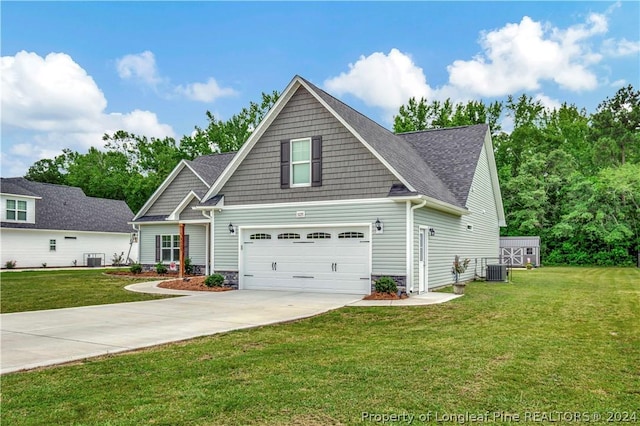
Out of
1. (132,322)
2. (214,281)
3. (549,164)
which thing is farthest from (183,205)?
(549,164)

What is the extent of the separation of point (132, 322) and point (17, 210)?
24221mm

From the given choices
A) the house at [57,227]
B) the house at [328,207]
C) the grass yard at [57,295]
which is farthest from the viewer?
the house at [57,227]

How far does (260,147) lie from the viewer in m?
16.0

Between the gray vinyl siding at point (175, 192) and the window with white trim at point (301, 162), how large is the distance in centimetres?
900

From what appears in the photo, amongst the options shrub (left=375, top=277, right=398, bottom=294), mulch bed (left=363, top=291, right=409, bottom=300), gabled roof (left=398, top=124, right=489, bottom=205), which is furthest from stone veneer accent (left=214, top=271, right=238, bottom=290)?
gabled roof (left=398, top=124, right=489, bottom=205)

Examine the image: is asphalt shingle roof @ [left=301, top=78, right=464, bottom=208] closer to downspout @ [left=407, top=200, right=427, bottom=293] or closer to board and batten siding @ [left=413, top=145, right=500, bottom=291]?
downspout @ [left=407, top=200, right=427, bottom=293]

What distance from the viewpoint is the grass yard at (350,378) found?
14.0 feet

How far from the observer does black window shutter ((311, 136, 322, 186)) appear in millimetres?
14977

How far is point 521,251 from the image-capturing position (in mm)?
32469

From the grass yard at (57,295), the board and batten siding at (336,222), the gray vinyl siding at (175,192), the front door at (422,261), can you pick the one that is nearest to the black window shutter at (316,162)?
the board and batten siding at (336,222)

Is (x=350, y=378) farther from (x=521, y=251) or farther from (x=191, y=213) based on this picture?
(x=521, y=251)

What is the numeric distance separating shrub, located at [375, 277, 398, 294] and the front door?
4.31 ft

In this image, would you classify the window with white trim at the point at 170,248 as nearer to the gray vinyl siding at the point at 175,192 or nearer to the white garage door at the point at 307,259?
the gray vinyl siding at the point at 175,192

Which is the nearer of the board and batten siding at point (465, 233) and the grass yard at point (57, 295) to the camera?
the grass yard at point (57, 295)
